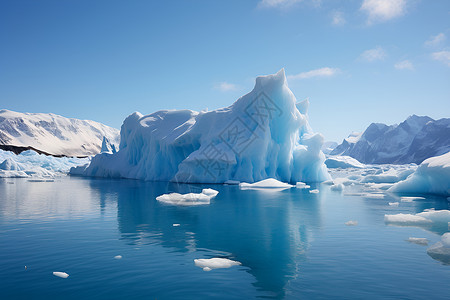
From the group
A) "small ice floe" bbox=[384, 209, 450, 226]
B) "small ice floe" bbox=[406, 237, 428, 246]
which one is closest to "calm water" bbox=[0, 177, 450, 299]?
"small ice floe" bbox=[406, 237, 428, 246]

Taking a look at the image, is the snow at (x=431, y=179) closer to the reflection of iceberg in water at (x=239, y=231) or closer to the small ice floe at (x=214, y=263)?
the reflection of iceberg in water at (x=239, y=231)

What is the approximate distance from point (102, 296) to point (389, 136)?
13094cm

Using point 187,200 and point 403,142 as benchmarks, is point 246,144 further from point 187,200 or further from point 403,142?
point 403,142

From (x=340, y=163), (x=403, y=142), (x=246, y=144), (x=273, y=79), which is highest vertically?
(x=403, y=142)

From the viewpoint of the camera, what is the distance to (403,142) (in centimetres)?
11481

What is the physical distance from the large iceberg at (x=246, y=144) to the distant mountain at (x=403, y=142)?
8011 cm

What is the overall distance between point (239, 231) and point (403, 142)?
123049 mm

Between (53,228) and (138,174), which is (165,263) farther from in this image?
(138,174)

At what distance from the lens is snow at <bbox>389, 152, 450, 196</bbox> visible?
1705cm

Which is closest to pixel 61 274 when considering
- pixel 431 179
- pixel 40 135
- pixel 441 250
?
pixel 441 250

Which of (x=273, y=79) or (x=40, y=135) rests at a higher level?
(x=40, y=135)

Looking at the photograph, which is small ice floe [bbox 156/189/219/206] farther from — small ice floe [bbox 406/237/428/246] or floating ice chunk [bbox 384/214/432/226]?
small ice floe [bbox 406/237/428/246]

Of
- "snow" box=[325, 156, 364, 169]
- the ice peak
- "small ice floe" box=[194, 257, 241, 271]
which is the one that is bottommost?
"small ice floe" box=[194, 257, 241, 271]

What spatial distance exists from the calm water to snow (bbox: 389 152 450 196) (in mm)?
7550
